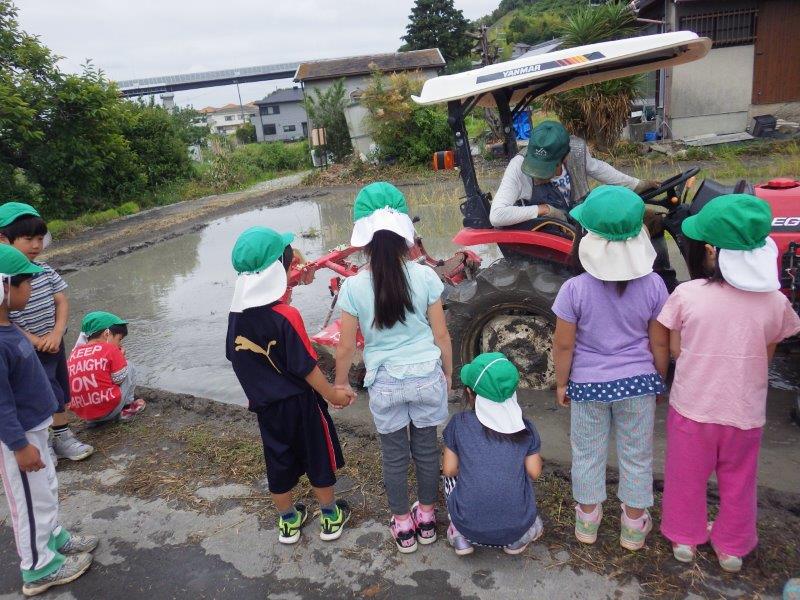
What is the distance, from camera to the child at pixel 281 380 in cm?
251

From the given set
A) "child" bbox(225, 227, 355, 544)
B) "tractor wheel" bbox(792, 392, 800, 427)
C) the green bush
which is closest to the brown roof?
the green bush

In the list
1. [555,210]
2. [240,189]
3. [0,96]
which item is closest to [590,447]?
[555,210]

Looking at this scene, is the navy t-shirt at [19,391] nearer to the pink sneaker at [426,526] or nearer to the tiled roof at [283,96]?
the pink sneaker at [426,526]

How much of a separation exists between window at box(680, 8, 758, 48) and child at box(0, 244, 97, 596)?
1418cm

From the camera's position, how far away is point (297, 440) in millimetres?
2752

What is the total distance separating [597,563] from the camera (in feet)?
8.11

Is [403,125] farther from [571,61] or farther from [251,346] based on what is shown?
[251,346]

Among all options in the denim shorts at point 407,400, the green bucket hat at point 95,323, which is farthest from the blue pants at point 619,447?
the green bucket hat at point 95,323

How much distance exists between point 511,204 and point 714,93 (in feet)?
40.9

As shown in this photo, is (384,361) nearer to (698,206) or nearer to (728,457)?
(728,457)

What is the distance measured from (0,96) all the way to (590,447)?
1321cm

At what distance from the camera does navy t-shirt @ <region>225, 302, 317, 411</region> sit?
253 cm

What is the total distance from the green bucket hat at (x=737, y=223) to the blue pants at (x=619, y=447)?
26.7 inches

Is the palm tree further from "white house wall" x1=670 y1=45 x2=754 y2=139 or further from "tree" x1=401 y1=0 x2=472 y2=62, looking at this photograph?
"tree" x1=401 y1=0 x2=472 y2=62
